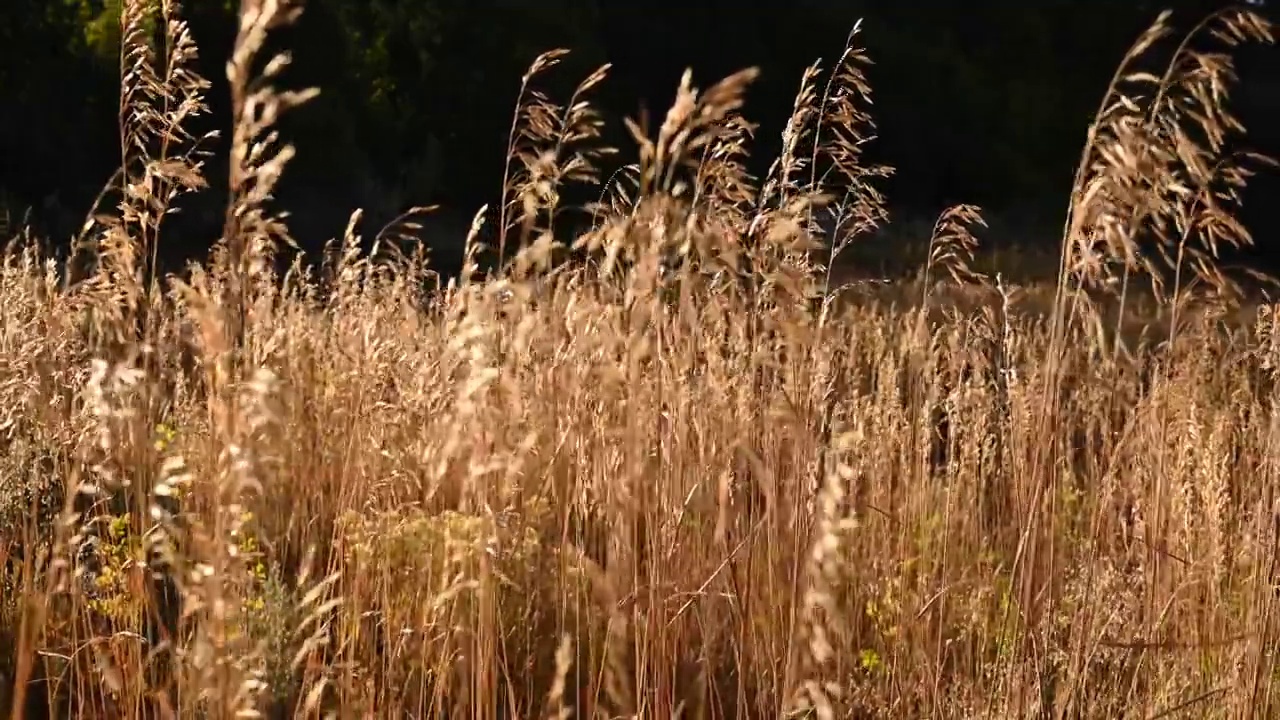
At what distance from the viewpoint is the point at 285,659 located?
274 cm

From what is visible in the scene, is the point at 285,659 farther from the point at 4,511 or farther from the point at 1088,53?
the point at 1088,53

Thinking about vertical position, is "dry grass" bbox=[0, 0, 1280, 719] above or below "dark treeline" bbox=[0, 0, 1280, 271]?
below

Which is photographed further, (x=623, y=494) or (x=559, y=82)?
(x=559, y=82)

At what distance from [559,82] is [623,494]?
17773 millimetres

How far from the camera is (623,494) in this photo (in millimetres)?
1957

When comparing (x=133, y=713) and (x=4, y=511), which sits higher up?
(x=4, y=511)

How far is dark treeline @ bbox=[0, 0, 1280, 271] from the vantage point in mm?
17297

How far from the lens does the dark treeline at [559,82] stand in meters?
17.3

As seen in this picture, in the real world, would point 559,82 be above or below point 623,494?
above

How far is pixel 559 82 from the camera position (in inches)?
760

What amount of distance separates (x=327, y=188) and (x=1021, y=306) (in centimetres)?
936

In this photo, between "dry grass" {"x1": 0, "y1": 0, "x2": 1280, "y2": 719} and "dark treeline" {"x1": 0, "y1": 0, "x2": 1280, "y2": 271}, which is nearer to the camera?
"dry grass" {"x1": 0, "y1": 0, "x2": 1280, "y2": 719}

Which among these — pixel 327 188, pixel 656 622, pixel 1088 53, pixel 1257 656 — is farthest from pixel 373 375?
pixel 1088 53

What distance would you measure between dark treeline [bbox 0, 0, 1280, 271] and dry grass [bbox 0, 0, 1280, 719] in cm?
1292
